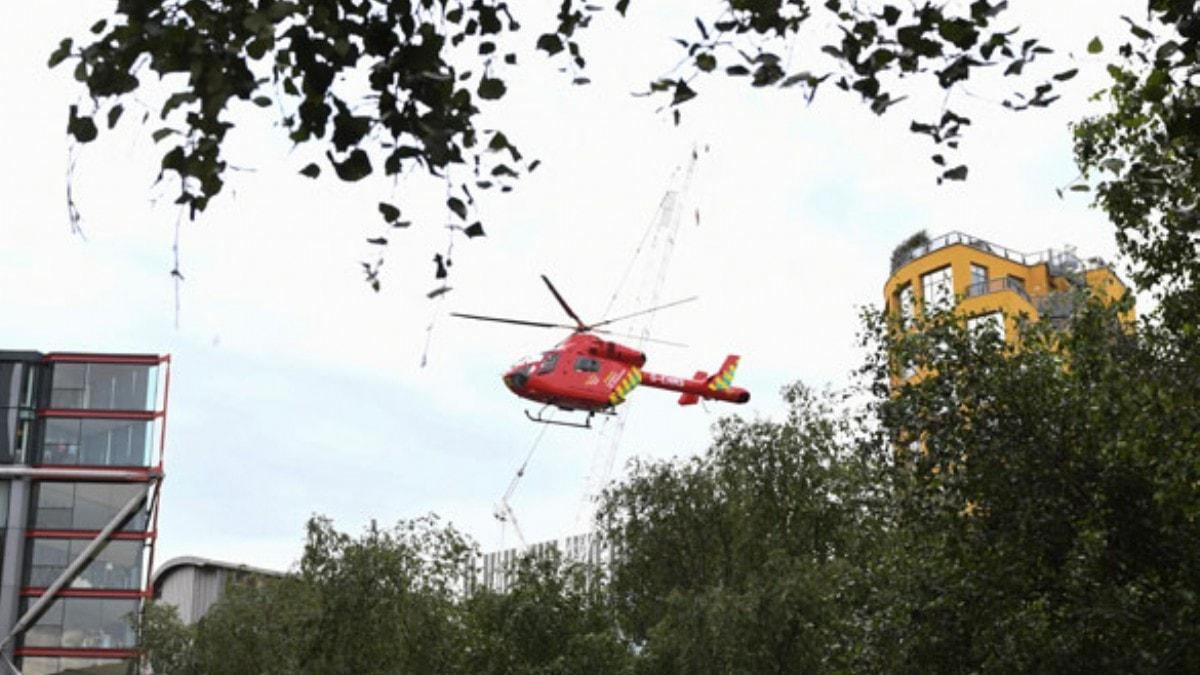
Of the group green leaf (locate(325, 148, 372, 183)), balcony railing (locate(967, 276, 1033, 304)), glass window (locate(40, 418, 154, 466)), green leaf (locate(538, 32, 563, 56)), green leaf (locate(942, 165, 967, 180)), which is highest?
balcony railing (locate(967, 276, 1033, 304))

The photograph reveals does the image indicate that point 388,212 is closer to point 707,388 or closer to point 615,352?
point 615,352

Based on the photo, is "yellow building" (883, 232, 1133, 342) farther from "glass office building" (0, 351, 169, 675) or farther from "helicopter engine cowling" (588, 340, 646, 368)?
"glass office building" (0, 351, 169, 675)

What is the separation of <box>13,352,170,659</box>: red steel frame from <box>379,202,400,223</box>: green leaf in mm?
84692

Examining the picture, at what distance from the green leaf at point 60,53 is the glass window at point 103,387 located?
89.5 m

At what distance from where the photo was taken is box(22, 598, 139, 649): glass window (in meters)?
89.7

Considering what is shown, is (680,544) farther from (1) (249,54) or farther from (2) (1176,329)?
(1) (249,54)

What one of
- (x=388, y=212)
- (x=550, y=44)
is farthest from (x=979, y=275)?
(x=388, y=212)

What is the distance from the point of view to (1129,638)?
25609 millimetres

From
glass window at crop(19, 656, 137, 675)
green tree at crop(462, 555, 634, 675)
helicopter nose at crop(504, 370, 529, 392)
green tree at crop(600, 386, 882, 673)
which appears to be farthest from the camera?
glass window at crop(19, 656, 137, 675)

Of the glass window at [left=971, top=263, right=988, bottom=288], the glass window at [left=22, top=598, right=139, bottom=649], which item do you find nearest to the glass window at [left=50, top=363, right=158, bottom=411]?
the glass window at [left=22, top=598, right=139, bottom=649]

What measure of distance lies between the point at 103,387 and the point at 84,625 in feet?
43.8

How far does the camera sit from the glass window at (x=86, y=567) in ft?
298

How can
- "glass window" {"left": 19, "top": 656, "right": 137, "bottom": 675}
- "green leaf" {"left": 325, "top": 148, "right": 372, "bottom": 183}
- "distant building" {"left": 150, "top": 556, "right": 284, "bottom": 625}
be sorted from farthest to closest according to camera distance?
"distant building" {"left": 150, "top": 556, "right": 284, "bottom": 625}
"glass window" {"left": 19, "top": 656, "right": 137, "bottom": 675}
"green leaf" {"left": 325, "top": 148, "right": 372, "bottom": 183}

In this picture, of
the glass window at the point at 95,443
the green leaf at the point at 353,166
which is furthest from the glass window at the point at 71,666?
the green leaf at the point at 353,166
